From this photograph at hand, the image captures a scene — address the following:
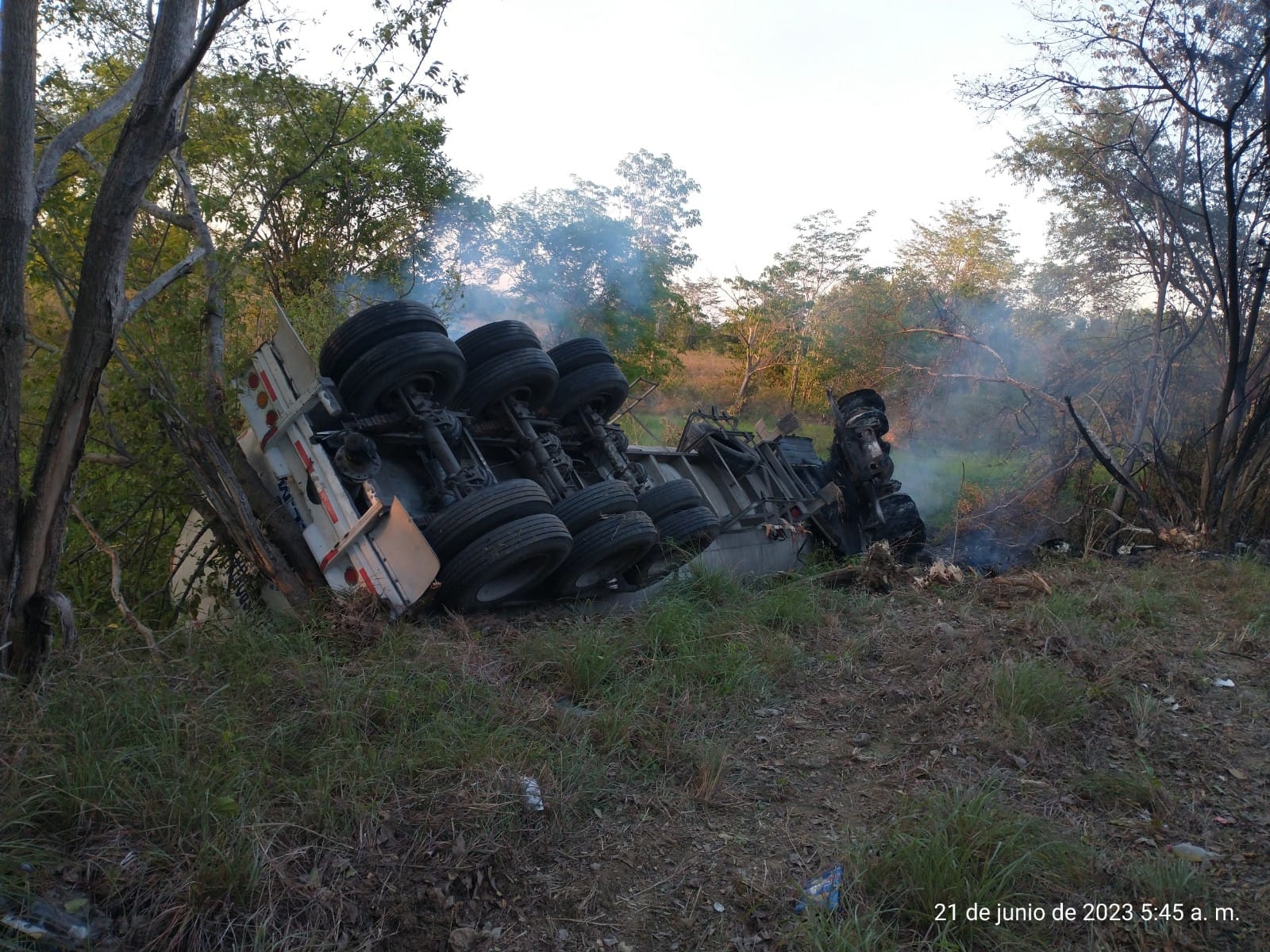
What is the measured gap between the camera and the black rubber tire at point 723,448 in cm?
829

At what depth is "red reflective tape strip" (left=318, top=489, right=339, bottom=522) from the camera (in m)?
5.14

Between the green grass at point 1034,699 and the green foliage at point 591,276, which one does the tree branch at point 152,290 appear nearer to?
the green grass at point 1034,699

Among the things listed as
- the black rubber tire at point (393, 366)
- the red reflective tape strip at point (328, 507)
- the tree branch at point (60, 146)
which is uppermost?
the tree branch at point (60, 146)

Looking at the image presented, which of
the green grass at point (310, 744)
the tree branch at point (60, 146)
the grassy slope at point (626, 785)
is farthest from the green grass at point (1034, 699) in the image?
the tree branch at point (60, 146)

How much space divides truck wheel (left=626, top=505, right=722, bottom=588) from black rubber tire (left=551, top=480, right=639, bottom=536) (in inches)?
17.2

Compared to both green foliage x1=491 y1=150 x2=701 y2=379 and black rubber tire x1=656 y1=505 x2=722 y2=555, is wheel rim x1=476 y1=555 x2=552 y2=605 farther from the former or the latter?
green foliage x1=491 y1=150 x2=701 y2=379

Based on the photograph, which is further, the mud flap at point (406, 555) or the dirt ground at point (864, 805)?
the mud flap at point (406, 555)

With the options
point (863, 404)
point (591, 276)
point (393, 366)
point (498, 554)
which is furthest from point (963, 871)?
point (591, 276)

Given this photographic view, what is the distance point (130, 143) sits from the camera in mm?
3293

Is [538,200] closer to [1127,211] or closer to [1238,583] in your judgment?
[1127,211]

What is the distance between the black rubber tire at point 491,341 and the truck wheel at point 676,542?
1.52 metres

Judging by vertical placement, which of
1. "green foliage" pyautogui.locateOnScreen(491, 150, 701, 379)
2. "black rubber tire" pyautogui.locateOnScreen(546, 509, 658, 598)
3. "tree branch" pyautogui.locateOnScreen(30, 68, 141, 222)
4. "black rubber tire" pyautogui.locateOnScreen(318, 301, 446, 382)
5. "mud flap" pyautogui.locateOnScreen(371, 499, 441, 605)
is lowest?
"black rubber tire" pyautogui.locateOnScreen(546, 509, 658, 598)

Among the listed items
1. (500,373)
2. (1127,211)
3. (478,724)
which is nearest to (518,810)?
(478,724)


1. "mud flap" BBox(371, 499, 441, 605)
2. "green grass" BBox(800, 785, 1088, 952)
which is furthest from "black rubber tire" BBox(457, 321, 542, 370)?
"green grass" BBox(800, 785, 1088, 952)
